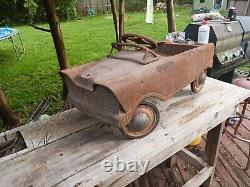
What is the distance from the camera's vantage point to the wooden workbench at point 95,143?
4.55 feet

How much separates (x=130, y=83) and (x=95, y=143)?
17.8 inches

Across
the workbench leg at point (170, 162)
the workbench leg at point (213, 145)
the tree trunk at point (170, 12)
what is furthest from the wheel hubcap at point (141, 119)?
the tree trunk at point (170, 12)

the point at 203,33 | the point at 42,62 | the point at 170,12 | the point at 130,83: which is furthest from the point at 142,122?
the point at 42,62

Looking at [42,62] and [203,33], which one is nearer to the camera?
[203,33]

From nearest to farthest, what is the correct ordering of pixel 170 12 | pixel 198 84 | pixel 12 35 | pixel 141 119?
pixel 141 119, pixel 198 84, pixel 170 12, pixel 12 35

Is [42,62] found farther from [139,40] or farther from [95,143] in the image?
[95,143]

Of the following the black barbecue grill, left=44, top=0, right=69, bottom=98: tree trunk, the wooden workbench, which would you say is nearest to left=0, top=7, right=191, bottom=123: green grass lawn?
left=44, top=0, right=69, bottom=98: tree trunk

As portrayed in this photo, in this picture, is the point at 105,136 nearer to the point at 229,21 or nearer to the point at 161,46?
the point at 161,46

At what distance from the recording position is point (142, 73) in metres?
1.52

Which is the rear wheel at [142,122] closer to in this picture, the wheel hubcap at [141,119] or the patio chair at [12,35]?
the wheel hubcap at [141,119]

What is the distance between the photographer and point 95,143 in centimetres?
161

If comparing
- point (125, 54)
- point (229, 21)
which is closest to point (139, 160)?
point (125, 54)

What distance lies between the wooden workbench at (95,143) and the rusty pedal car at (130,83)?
5.2 inches

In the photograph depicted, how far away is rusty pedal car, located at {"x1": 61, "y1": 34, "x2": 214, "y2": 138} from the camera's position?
1.44 m
